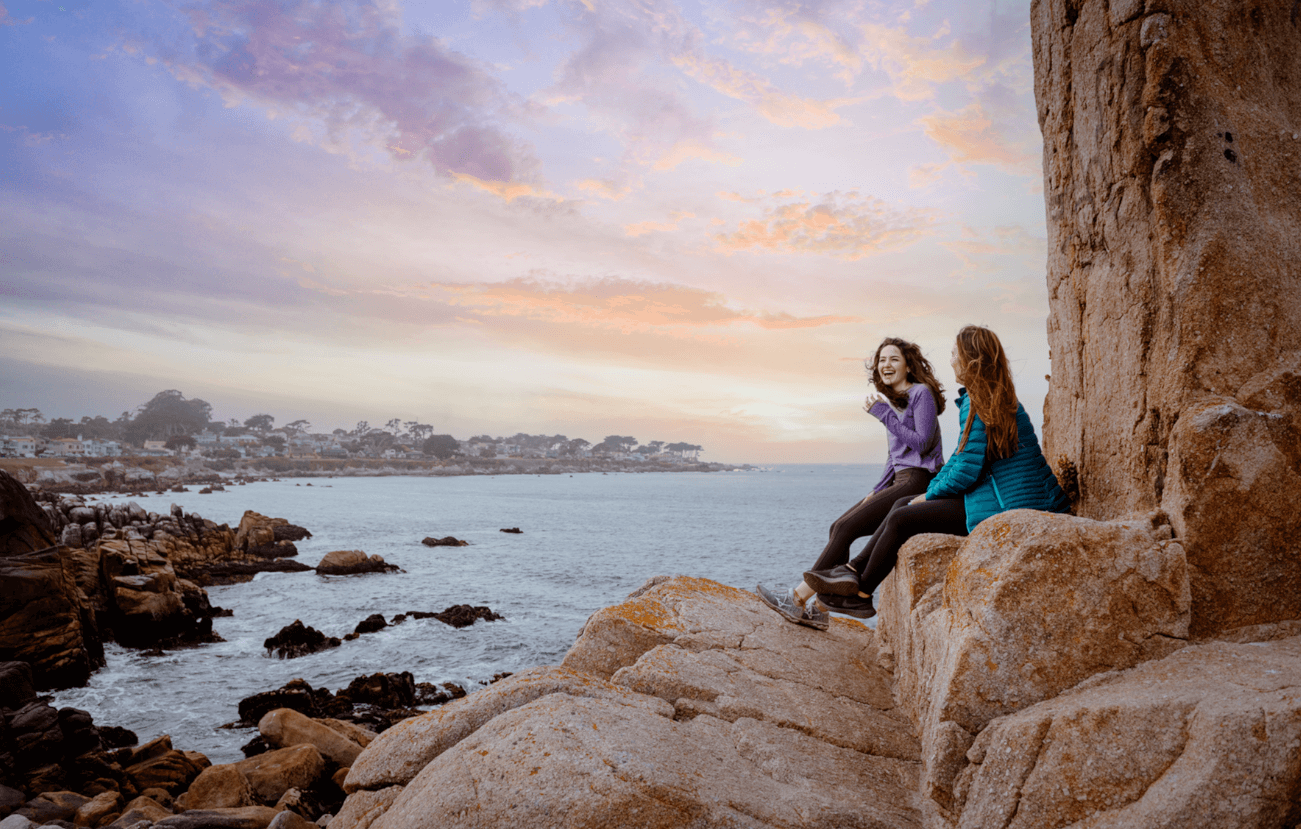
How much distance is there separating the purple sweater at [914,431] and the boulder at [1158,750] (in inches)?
114

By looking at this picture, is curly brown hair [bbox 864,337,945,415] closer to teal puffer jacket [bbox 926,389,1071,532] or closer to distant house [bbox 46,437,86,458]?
teal puffer jacket [bbox 926,389,1071,532]

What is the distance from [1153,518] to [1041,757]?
5.67 feet

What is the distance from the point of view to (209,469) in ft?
385

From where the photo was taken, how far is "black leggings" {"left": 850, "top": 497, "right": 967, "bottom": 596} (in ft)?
17.1

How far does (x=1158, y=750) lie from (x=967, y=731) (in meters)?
0.89

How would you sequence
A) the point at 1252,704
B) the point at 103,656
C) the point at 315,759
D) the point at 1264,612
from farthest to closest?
the point at 103,656 < the point at 315,759 < the point at 1264,612 < the point at 1252,704

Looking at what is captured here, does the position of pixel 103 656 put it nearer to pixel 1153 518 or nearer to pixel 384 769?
pixel 384 769

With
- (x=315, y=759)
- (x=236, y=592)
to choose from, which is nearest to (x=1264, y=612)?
(x=315, y=759)

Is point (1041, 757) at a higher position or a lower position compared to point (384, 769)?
higher

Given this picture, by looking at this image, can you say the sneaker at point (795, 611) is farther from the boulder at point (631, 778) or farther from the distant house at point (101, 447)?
the distant house at point (101, 447)

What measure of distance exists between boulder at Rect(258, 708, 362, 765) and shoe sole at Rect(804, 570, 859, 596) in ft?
21.5

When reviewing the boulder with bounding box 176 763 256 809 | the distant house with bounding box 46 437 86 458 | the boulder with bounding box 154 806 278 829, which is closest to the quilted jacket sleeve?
the boulder with bounding box 154 806 278 829

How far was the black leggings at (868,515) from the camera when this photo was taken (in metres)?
5.89

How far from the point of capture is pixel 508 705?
13.1ft
